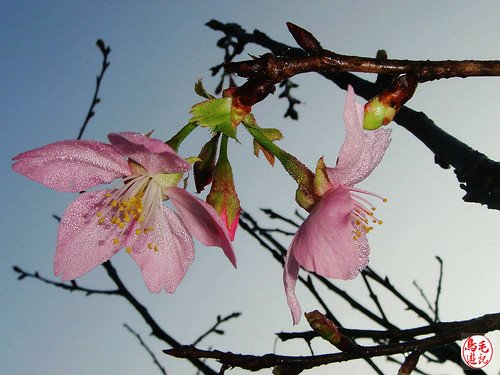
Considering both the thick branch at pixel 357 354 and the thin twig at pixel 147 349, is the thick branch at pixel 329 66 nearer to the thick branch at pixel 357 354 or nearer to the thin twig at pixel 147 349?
the thick branch at pixel 357 354

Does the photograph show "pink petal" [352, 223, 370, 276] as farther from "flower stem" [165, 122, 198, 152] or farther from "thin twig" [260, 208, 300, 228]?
"thin twig" [260, 208, 300, 228]

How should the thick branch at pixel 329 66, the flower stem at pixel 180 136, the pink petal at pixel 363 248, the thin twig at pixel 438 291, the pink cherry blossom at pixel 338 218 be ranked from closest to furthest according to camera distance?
the thick branch at pixel 329 66, the pink cherry blossom at pixel 338 218, the flower stem at pixel 180 136, the pink petal at pixel 363 248, the thin twig at pixel 438 291

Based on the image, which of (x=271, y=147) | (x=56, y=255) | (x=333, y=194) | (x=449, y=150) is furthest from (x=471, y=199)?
(x=56, y=255)

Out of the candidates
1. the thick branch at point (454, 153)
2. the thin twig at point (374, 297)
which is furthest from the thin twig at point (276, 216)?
the thick branch at point (454, 153)

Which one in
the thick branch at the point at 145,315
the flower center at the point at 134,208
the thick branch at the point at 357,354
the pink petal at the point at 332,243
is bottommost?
the thick branch at the point at 357,354

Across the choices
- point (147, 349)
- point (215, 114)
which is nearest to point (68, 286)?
point (147, 349)

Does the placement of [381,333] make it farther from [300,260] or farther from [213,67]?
[213,67]
